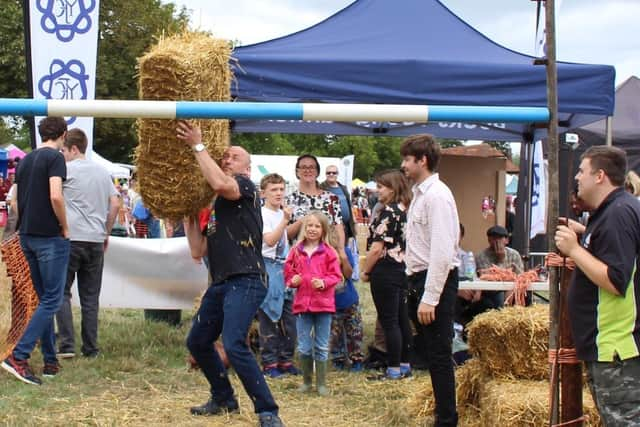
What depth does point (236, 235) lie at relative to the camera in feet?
16.3

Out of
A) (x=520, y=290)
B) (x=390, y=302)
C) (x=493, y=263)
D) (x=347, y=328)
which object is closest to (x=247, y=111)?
(x=390, y=302)

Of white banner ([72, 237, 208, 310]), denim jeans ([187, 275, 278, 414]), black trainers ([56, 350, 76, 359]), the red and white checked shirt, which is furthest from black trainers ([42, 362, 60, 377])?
the red and white checked shirt

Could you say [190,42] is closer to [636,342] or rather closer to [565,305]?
[565,305]

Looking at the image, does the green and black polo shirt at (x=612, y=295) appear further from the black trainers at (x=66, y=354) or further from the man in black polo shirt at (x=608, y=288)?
the black trainers at (x=66, y=354)

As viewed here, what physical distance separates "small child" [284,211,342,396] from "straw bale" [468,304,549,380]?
1.39m

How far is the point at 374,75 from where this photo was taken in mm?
7000

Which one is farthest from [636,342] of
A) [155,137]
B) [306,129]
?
[306,129]

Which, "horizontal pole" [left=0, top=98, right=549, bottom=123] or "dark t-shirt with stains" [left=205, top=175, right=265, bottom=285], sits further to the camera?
"dark t-shirt with stains" [left=205, top=175, right=265, bottom=285]

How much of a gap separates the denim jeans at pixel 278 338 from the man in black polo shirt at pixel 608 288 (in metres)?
3.75

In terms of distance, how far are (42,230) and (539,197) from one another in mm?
4916

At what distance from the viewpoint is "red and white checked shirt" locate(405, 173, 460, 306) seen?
4.72 meters

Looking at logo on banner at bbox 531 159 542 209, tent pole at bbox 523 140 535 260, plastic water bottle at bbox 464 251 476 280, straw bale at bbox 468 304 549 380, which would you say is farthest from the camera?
tent pole at bbox 523 140 535 260

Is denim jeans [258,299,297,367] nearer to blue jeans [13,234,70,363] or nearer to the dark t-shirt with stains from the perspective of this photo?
blue jeans [13,234,70,363]

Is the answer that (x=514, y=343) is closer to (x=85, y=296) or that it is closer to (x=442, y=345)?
(x=442, y=345)
